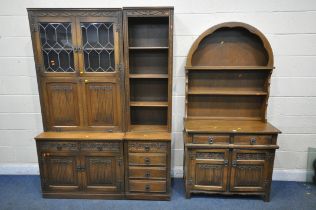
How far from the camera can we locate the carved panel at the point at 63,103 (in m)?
2.42

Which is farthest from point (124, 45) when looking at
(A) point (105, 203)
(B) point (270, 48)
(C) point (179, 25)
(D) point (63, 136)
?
(A) point (105, 203)

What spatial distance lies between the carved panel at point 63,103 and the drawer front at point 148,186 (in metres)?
0.98

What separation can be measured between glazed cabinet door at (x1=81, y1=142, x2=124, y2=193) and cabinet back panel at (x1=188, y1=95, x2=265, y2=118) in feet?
3.50

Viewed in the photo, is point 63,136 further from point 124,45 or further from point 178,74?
point 178,74

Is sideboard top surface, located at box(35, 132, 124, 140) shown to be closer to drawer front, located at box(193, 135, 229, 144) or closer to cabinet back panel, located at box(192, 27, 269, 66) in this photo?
drawer front, located at box(193, 135, 229, 144)

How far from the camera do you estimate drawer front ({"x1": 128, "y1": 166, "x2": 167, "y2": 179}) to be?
8.00 ft

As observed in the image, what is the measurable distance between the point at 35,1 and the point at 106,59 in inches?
46.6

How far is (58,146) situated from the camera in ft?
7.91

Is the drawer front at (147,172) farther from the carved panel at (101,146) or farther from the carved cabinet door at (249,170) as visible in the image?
the carved cabinet door at (249,170)

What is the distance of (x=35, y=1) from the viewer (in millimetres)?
2574

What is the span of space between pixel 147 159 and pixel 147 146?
0.51 feet

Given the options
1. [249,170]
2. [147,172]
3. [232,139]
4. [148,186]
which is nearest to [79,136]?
[147,172]

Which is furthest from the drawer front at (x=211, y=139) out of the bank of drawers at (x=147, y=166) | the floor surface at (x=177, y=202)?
the floor surface at (x=177, y=202)

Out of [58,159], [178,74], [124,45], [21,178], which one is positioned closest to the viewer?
[124,45]
